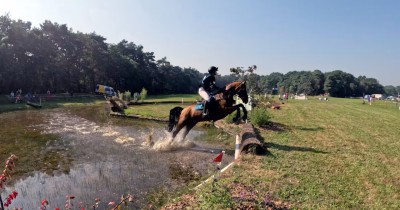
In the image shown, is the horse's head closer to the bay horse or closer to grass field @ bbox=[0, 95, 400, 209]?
the bay horse

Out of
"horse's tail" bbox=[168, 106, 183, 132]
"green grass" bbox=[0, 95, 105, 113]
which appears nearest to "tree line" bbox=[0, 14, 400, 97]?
"green grass" bbox=[0, 95, 105, 113]

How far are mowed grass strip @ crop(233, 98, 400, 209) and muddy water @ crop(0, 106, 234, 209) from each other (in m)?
2.27

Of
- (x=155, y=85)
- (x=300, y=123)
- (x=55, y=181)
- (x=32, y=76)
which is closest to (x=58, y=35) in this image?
(x=32, y=76)

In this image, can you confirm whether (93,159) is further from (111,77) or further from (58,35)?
(111,77)

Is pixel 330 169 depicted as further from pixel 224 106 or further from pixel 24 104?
pixel 24 104

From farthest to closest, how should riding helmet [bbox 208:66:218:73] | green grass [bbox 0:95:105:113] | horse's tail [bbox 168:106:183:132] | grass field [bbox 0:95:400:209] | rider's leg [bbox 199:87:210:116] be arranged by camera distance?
1. green grass [bbox 0:95:105:113]
2. horse's tail [bbox 168:106:183:132]
3. rider's leg [bbox 199:87:210:116]
4. riding helmet [bbox 208:66:218:73]
5. grass field [bbox 0:95:400:209]

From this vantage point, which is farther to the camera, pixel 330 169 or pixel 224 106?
pixel 224 106

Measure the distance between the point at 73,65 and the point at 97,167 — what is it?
58.8 metres

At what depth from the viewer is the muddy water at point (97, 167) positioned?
352 inches

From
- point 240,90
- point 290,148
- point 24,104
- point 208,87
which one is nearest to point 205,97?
point 208,87

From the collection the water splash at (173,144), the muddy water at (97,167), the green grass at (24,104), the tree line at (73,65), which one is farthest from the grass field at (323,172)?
the green grass at (24,104)

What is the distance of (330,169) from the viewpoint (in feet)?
34.9

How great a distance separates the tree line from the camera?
51094mm

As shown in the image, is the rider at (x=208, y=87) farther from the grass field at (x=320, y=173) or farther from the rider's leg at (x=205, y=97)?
the grass field at (x=320, y=173)
